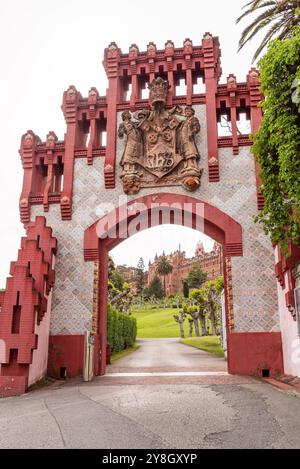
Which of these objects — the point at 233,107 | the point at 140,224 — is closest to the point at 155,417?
the point at 140,224

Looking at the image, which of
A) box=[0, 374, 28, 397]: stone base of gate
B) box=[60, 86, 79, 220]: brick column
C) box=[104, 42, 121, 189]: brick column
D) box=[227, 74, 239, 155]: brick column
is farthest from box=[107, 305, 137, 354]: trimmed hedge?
box=[227, 74, 239, 155]: brick column

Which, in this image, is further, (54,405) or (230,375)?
(230,375)

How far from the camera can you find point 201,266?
111938 millimetres

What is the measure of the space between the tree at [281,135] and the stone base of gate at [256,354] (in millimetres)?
A: 4075

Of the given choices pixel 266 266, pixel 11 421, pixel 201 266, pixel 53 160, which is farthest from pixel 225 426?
pixel 201 266

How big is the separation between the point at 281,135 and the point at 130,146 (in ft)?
23.6

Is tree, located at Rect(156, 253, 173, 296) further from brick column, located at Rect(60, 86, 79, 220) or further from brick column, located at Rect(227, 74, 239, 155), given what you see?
brick column, located at Rect(227, 74, 239, 155)

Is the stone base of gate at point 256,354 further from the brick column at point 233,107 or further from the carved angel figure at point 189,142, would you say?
Result: the brick column at point 233,107

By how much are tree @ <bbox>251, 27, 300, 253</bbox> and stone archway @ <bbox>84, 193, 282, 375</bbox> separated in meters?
3.91

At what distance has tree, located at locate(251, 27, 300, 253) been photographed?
8766 millimetres

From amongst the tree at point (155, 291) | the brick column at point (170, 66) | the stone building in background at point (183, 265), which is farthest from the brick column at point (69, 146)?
the tree at point (155, 291)
